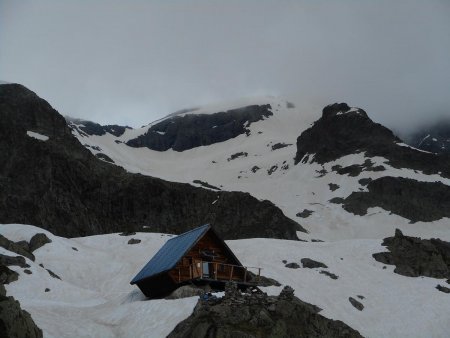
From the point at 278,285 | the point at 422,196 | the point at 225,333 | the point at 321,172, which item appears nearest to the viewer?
the point at 225,333

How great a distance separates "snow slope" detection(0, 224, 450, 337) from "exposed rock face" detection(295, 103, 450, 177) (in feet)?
254

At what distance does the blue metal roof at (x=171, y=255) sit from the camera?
37822 mm

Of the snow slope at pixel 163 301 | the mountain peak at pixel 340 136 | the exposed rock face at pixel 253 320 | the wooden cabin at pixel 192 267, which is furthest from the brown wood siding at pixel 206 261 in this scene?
the mountain peak at pixel 340 136

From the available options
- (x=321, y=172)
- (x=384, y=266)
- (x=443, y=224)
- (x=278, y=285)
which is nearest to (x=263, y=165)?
(x=321, y=172)

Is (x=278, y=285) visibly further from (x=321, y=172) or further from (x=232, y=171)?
(x=232, y=171)

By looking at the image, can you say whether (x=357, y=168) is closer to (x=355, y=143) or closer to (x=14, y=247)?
(x=355, y=143)

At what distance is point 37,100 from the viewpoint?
11569 centimetres

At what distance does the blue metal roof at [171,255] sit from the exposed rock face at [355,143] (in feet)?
344

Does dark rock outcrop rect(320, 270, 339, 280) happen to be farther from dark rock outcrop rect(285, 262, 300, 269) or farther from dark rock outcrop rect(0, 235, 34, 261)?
dark rock outcrop rect(0, 235, 34, 261)

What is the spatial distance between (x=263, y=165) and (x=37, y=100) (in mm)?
85577

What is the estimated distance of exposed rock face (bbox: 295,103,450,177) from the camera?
136m

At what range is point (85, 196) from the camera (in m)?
101

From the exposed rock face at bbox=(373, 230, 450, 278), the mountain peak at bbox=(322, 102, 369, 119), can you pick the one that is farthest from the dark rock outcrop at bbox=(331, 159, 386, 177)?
the exposed rock face at bbox=(373, 230, 450, 278)

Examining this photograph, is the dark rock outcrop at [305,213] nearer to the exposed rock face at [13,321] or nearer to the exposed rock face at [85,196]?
the exposed rock face at [85,196]
